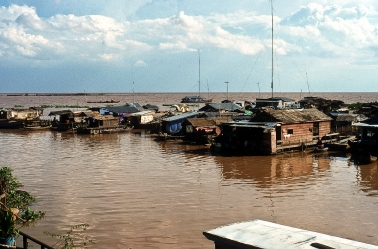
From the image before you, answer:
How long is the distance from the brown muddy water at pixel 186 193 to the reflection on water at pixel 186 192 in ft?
0.11

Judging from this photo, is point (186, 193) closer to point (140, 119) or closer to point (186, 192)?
point (186, 192)

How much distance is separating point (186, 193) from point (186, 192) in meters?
0.17

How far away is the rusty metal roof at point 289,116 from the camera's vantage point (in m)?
30.0

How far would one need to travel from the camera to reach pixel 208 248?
11.8 metres

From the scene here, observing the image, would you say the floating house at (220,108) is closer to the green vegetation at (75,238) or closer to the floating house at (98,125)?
the floating house at (98,125)

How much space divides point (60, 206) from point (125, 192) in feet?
9.89

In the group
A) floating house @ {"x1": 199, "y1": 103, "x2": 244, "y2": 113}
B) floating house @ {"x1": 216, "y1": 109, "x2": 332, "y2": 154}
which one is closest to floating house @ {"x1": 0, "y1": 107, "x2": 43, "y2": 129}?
floating house @ {"x1": 199, "y1": 103, "x2": 244, "y2": 113}

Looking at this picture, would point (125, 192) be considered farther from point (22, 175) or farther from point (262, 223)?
point (262, 223)

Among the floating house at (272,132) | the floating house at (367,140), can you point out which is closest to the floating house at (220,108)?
the floating house at (272,132)

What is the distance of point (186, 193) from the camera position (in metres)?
18.0

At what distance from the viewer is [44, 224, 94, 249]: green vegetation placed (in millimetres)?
12086

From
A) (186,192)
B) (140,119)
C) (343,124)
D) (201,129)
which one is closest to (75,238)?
(186,192)

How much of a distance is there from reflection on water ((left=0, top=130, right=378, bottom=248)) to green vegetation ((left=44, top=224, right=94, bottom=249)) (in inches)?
12.1

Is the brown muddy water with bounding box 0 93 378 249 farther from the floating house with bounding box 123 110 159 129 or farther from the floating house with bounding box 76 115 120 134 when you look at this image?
the floating house with bounding box 123 110 159 129
